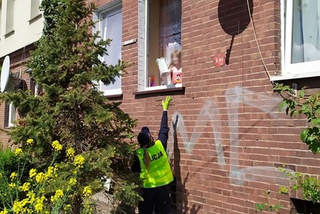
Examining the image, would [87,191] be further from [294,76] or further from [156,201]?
[294,76]

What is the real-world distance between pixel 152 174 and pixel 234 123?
4.26 ft

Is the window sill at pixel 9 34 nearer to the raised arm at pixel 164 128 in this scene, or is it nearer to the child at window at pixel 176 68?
the child at window at pixel 176 68

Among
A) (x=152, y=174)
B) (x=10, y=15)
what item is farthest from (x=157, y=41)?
(x=10, y=15)

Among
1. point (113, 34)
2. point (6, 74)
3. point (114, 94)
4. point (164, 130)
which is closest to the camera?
point (164, 130)

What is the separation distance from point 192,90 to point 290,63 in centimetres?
155

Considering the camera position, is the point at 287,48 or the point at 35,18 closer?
the point at 287,48

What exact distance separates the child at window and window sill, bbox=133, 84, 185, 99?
0.52ft

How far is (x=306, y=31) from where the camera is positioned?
13.2 feet

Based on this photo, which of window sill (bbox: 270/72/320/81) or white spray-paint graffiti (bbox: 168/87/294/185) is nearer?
window sill (bbox: 270/72/320/81)

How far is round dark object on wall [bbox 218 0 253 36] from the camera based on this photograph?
4547 mm

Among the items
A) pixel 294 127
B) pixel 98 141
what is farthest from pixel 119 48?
pixel 294 127

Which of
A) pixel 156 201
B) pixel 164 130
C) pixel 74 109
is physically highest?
pixel 74 109

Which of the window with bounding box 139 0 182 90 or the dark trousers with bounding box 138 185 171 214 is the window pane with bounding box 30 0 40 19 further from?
the dark trousers with bounding box 138 185 171 214

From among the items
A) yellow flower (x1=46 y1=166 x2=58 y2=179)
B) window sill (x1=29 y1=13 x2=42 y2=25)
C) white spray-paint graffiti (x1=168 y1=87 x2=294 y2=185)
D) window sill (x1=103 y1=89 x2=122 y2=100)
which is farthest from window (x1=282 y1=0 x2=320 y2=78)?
window sill (x1=29 y1=13 x2=42 y2=25)
